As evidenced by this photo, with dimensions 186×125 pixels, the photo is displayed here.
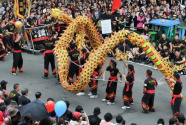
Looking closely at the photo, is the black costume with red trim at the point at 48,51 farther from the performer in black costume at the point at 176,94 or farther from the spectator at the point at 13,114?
the spectator at the point at 13,114

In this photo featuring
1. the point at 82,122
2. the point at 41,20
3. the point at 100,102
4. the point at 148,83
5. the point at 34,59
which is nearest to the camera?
the point at 82,122

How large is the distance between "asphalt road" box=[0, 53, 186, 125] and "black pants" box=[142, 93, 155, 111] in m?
0.22

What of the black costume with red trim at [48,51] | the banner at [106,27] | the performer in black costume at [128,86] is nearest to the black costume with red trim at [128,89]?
the performer in black costume at [128,86]

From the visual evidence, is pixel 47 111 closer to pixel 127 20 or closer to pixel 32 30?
pixel 32 30

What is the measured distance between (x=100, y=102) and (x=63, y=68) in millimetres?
1633

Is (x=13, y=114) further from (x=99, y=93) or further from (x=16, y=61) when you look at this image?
(x=16, y=61)

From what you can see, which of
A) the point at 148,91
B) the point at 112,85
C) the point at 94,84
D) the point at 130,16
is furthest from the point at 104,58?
the point at 130,16

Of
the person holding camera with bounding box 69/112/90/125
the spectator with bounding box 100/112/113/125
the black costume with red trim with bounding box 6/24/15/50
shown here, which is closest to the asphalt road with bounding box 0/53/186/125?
the black costume with red trim with bounding box 6/24/15/50

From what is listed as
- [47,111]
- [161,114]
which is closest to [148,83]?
[161,114]

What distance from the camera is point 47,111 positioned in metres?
8.07

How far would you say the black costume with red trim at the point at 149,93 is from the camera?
10.5 meters

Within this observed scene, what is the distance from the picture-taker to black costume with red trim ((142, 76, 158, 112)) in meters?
10.5

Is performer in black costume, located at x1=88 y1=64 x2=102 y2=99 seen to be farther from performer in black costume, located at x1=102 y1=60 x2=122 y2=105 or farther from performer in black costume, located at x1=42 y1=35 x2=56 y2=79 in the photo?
performer in black costume, located at x1=42 y1=35 x2=56 y2=79

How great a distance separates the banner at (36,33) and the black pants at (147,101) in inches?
295
